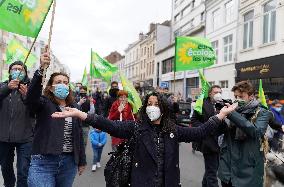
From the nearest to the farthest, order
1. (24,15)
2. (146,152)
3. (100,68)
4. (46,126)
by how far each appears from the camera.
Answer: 1. (146,152)
2. (46,126)
3. (24,15)
4. (100,68)

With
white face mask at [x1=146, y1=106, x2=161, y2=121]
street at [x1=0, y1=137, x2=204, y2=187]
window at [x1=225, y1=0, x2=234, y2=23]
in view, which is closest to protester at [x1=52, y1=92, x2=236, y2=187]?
white face mask at [x1=146, y1=106, x2=161, y2=121]

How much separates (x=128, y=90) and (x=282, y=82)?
1427 centimetres

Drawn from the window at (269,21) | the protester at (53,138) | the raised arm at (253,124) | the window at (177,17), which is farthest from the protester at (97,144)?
the window at (177,17)

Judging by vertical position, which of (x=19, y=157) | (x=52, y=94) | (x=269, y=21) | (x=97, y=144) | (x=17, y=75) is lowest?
(x=97, y=144)

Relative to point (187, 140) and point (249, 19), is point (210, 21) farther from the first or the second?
point (187, 140)

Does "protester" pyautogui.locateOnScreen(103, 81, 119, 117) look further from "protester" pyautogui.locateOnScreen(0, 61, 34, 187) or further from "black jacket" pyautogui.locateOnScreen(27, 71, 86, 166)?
"black jacket" pyautogui.locateOnScreen(27, 71, 86, 166)

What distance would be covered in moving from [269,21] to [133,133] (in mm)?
19434

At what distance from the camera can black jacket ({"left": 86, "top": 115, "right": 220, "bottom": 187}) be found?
3.57 m

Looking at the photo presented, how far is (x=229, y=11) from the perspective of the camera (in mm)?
26875

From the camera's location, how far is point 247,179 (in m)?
4.32

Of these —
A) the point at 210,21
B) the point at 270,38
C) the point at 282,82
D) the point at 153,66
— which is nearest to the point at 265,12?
the point at 270,38

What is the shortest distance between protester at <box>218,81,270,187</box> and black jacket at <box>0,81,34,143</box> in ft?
8.46

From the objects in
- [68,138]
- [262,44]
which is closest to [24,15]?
[68,138]

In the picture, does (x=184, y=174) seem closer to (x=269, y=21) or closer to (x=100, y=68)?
(x=100, y=68)
